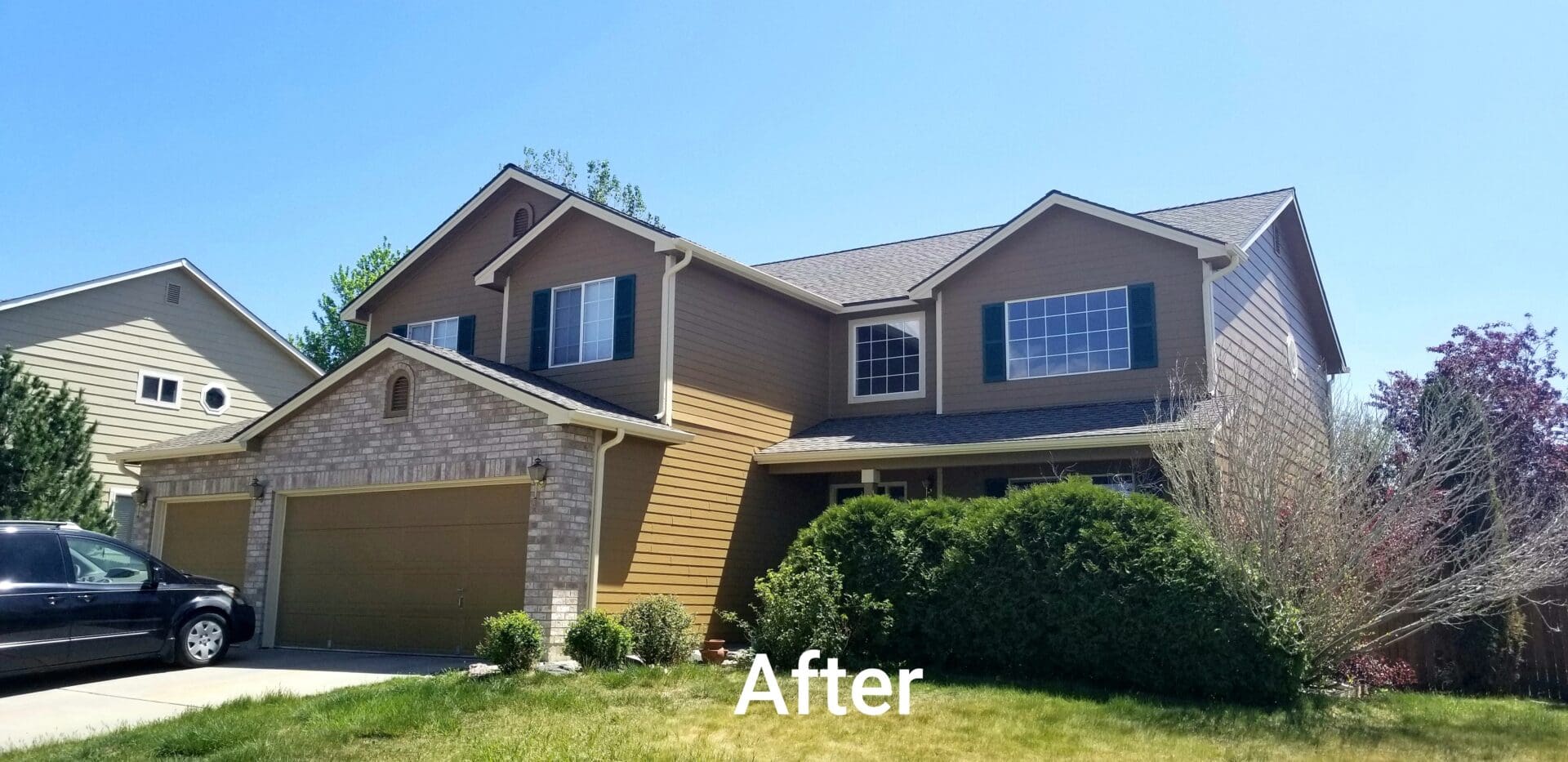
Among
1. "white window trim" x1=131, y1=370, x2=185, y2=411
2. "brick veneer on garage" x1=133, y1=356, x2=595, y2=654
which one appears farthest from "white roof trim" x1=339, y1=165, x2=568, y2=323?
"brick veneer on garage" x1=133, y1=356, x2=595, y2=654

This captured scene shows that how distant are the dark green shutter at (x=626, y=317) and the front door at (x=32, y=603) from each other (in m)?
6.85

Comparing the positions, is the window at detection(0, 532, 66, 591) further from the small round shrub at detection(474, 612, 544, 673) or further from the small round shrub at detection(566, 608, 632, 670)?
the small round shrub at detection(566, 608, 632, 670)

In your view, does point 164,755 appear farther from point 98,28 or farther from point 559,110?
point 559,110

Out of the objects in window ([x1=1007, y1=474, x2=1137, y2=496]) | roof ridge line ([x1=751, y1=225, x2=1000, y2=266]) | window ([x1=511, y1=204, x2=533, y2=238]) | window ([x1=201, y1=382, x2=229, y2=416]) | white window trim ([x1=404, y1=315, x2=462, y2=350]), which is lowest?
window ([x1=1007, y1=474, x2=1137, y2=496])

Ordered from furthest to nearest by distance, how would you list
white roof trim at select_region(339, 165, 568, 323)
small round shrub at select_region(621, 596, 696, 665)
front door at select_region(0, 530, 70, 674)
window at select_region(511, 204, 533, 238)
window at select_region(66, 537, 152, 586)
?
window at select_region(511, 204, 533, 238) → white roof trim at select_region(339, 165, 568, 323) → small round shrub at select_region(621, 596, 696, 665) → window at select_region(66, 537, 152, 586) → front door at select_region(0, 530, 70, 674)

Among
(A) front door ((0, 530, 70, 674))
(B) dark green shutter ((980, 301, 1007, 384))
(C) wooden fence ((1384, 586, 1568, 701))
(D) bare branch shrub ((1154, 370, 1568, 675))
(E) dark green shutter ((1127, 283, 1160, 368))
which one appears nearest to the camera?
(D) bare branch shrub ((1154, 370, 1568, 675))

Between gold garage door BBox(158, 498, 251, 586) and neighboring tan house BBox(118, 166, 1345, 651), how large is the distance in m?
0.06

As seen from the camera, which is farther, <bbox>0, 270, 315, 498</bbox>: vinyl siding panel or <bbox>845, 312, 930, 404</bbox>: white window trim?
<bbox>0, 270, 315, 498</bbox>: vinyl siding panel

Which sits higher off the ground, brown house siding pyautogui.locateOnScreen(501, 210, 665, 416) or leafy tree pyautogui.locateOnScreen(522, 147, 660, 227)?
leafy tree pyautogui.locateOnScreen(522, 147, 660, 227)

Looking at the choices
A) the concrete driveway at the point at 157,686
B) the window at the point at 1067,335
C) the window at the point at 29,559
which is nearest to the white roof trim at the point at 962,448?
the window at the point at 1067,335

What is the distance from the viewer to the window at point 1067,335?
15859 millimetres

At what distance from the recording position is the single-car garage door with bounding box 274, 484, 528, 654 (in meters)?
13.9

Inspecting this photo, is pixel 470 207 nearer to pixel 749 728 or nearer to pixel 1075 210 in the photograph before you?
pixel 1075 210

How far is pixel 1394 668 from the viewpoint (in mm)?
13156
